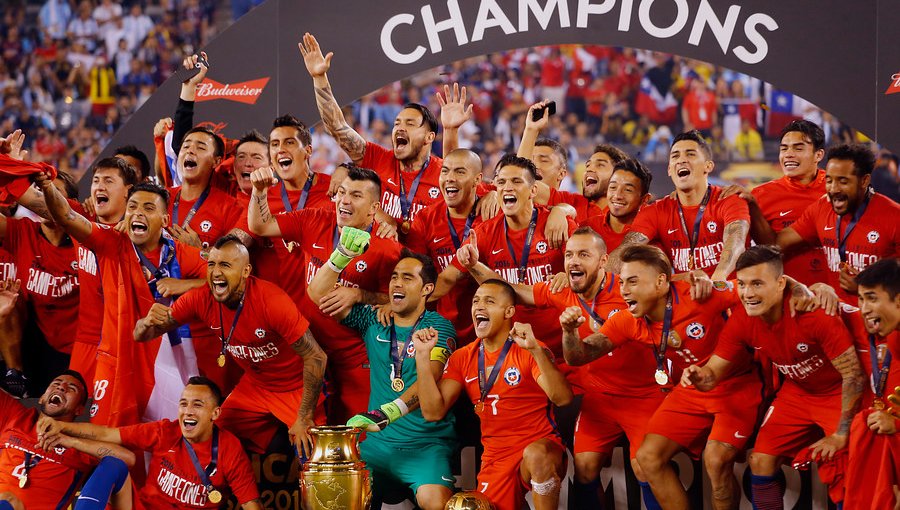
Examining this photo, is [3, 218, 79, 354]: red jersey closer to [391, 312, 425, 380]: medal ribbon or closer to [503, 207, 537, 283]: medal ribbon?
[391, 312, 425, 380]: medal ribbon

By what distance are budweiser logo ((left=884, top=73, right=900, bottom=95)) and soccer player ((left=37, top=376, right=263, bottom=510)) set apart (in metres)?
4.94

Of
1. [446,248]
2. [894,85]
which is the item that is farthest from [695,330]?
[894,85]

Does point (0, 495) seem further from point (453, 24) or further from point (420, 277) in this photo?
point (453, 24)

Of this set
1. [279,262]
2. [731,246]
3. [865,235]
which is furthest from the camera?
[279,262]

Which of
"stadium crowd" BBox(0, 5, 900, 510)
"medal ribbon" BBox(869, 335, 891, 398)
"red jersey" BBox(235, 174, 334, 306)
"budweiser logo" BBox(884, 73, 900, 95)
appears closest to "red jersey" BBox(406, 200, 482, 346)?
"stadium crowd" BBox(0, 5, 900, 510)

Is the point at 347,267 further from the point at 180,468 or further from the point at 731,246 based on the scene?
the point at 731,246

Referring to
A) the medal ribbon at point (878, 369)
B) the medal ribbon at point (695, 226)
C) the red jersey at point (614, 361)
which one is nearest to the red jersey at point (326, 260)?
the red jersey at point (614, 361)

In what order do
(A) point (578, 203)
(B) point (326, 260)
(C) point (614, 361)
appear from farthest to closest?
1. (A) point (578, 203)
2. (B) point (326, 260)
3. (C) point (614, 361)

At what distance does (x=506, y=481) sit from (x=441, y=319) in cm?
104

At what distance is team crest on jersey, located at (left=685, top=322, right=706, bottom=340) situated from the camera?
18.5ft

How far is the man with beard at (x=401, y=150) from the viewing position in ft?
23.7

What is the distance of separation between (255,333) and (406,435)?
1065 millimetres

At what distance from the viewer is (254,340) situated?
615 cm

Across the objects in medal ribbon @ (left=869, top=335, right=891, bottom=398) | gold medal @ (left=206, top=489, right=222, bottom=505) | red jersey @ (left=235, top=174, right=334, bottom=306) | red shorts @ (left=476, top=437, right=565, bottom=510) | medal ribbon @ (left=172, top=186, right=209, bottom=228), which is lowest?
gold medal @ (left=206, top=489, right=222, bottom=505)
